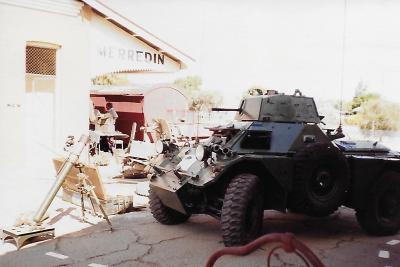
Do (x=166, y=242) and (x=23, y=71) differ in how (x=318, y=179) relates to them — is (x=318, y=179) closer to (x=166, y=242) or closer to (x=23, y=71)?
(x=166, y=242)

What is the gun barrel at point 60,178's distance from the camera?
6.17 meters

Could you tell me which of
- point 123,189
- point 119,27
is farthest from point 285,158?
point 119,27

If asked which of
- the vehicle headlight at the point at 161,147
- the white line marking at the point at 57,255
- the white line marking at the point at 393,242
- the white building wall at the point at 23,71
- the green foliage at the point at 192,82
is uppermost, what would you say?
the green foliage at the point at 192,82

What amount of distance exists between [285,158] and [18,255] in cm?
338

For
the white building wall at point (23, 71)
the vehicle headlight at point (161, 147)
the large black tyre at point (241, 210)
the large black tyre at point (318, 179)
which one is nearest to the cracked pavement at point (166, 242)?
the large black tyre at point (241, 210)

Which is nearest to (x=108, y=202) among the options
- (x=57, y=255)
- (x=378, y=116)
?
(x=57, y=255)

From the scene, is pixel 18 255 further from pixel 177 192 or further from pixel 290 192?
pixel 290 192

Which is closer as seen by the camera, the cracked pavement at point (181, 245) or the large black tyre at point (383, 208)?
the cracked pavement at point (181, 245)

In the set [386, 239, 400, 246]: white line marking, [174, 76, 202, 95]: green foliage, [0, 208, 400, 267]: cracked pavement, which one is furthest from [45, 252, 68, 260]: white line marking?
[174, 76, 202, 95]: green foliage

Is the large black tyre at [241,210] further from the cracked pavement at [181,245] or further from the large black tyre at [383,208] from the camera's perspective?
the large black tyre at [383,208]

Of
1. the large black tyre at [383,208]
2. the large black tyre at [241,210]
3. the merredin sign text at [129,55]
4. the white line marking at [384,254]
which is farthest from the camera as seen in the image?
the merredin sign text at [129,55]

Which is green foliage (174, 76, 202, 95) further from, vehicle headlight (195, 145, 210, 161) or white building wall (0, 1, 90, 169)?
vehicle headlight (195, 145, 210, 161)

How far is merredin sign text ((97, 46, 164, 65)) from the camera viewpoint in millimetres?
13992

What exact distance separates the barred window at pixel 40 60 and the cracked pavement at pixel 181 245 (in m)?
6.49
